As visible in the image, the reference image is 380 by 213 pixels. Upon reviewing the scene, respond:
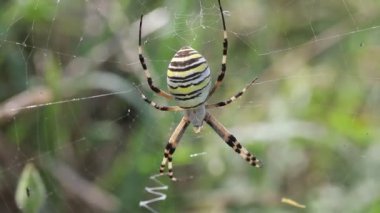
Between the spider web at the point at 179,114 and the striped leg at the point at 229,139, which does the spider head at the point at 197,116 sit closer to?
the striped leg at the point at 229,139

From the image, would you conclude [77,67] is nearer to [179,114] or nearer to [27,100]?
[27,100]

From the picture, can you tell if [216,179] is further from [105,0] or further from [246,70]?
[105,0]

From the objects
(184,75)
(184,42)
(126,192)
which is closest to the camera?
(184,75)

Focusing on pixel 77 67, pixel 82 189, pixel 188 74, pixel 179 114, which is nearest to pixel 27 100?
pixel 77 67

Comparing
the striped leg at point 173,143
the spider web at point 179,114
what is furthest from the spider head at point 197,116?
the spider web at point 179,114

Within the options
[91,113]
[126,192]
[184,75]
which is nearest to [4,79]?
[91,113]

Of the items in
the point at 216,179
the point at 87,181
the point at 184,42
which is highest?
the point at 184,42
